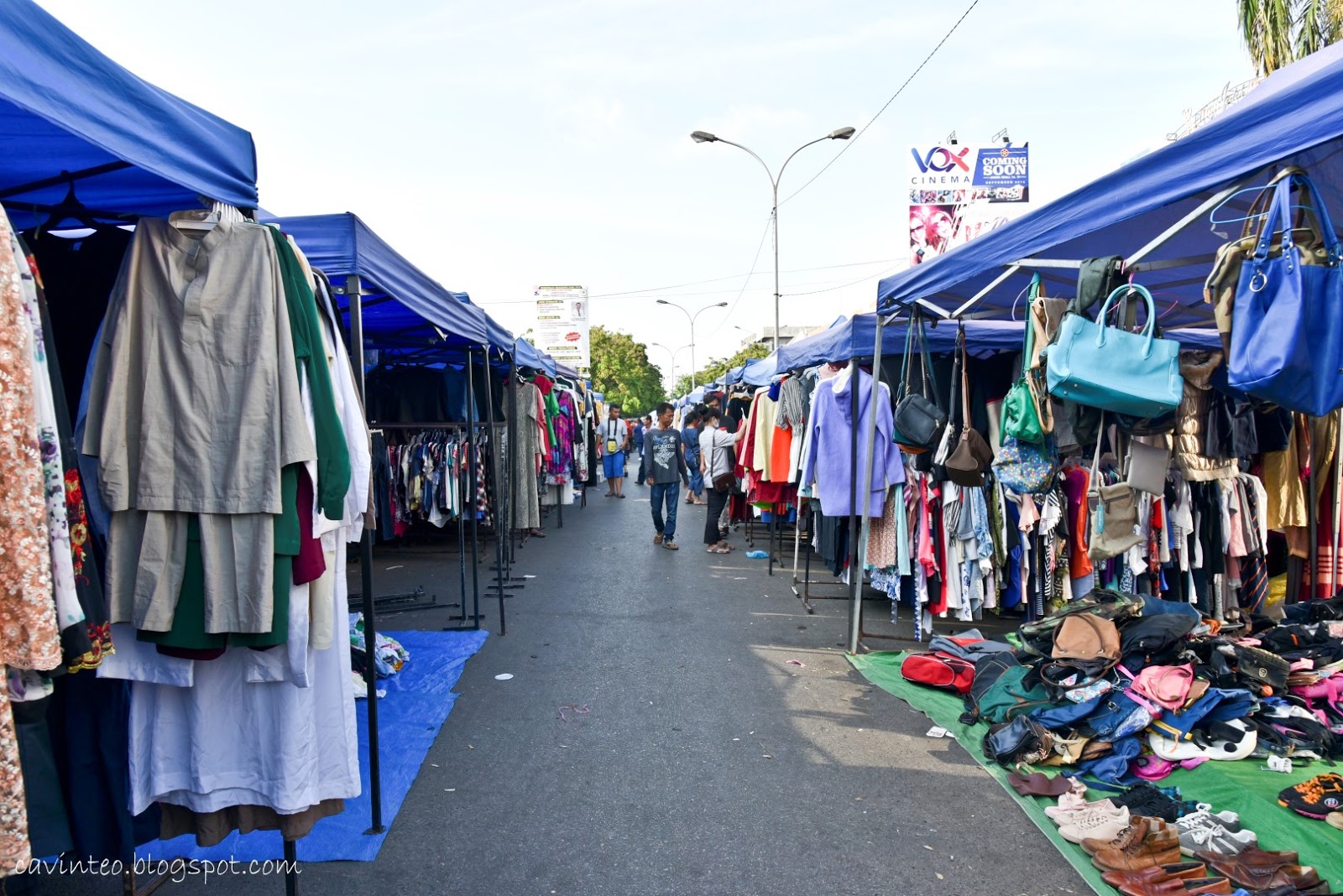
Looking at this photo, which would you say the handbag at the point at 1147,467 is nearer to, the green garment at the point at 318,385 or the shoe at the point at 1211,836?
the shoe at the point at 1211,836

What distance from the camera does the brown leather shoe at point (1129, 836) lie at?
9.99 ft

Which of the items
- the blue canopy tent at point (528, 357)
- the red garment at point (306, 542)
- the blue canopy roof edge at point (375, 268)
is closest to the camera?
the red garment at point (306, 542)

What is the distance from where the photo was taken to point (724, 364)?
55938 mm

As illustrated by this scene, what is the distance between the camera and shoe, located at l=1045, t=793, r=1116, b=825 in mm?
3314

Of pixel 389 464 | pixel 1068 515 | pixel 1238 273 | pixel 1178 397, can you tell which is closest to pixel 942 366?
pixel 1068 515

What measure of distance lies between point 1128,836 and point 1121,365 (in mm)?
1982

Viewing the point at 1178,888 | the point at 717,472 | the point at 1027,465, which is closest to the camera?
the point at 1178,888

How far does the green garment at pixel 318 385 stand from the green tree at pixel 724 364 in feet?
108

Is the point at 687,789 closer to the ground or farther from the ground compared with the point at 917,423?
closer to the ground

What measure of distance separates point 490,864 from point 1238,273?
366cm

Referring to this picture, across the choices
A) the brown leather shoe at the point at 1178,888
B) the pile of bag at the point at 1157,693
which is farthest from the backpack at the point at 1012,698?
the brown leather shoe at the point at 1178,888

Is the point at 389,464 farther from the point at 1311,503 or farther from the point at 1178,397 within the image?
the point at 1311,503

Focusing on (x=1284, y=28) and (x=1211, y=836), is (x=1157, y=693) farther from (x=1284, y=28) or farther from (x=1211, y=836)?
(x=1284, y=28)

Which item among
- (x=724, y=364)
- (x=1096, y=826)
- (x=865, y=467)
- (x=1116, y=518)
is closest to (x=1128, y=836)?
(x=1096, y=826)
